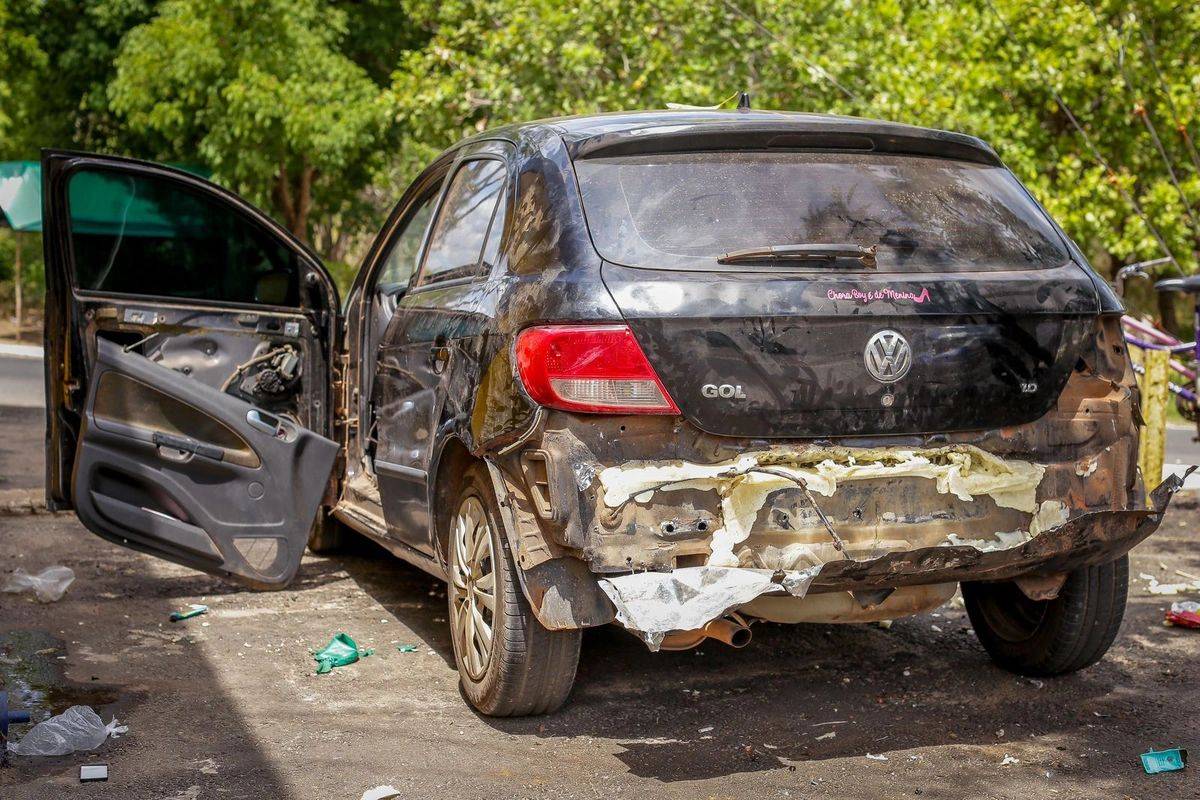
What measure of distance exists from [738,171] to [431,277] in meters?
1.45

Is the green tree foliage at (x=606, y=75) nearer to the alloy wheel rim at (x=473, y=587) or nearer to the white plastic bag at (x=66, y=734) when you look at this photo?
the alloy wheel rim at (x=473, y=587)

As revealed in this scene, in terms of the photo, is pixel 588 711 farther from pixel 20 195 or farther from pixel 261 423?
pixel 20 195

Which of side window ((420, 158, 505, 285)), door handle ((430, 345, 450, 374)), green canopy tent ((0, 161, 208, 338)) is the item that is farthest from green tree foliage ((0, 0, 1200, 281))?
door handle ((430, 345, 450, 374))

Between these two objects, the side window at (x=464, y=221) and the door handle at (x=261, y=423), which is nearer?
the side window at (x=464, y=221)

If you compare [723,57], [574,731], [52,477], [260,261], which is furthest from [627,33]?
[574,731]

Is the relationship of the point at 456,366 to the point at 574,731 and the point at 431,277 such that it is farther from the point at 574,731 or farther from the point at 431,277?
the point at 574,731

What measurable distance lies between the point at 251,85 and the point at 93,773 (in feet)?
55.7

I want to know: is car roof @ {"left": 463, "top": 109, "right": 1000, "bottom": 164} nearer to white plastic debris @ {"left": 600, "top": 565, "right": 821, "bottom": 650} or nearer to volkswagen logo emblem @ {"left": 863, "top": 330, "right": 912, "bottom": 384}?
volkswagen logo emblem @ {"left": 863, "top": 330, "right": 912, "bottom": 384}

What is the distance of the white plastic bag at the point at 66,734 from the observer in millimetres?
3988

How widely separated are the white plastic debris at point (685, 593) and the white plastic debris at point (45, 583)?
10.7ft

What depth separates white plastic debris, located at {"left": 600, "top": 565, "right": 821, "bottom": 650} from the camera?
11.8 feet

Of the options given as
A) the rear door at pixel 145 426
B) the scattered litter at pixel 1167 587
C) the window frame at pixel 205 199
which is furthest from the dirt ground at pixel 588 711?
the window frame at pixel 205 199

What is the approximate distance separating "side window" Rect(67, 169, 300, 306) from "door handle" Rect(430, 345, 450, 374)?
160 centimetres

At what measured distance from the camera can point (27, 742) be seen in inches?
158
